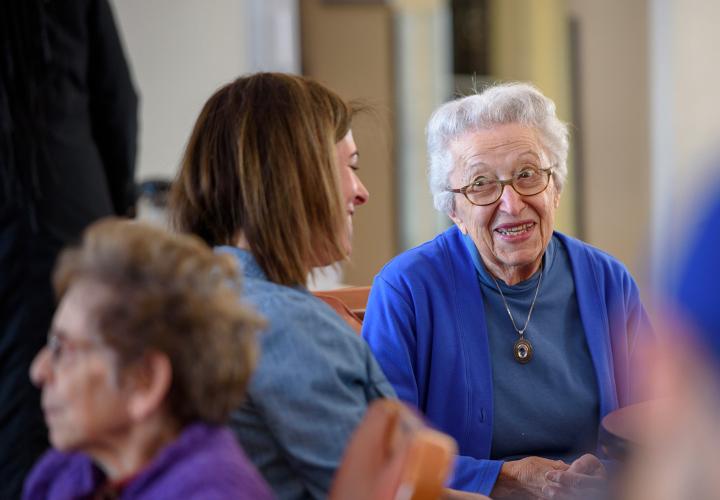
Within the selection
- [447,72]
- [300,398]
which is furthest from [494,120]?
[447,72]

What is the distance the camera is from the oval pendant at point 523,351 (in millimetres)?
2148

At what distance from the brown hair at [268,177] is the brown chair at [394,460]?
41 centimetres

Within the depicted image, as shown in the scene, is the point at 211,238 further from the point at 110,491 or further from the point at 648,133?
the point at 648,133

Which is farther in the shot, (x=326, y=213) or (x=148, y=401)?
(x=326, y=213)

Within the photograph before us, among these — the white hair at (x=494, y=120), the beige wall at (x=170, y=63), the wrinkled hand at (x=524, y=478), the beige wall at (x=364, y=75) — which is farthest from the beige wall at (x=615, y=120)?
the wrinkled hand at (x=524, y=478)

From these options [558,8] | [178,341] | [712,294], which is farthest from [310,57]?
[712,294]

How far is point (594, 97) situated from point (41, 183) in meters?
5.00

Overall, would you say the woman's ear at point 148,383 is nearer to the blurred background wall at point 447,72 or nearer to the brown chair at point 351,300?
the brown chair at point 351,300

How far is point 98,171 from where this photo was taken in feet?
8.86

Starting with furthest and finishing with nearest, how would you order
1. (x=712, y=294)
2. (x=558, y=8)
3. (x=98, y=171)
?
(x=558, y=8), (x=98, y=171), (x=712, y=294)

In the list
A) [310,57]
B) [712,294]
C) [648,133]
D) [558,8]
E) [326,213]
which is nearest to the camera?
[712,294]

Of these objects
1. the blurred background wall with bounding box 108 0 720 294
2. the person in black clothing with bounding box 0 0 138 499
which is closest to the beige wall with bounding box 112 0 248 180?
the blurred background wall with bounding box 108 0 720 294

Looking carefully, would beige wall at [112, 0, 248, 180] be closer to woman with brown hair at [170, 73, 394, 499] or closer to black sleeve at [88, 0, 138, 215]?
black sleeve at [88, 0, 138, 215]

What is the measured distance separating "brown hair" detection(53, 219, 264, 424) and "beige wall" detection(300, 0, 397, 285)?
4.24 metres
